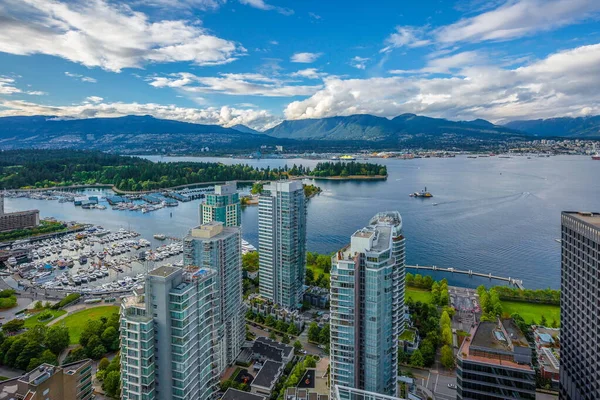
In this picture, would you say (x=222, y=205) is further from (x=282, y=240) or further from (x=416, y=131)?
(x=416, y=131)

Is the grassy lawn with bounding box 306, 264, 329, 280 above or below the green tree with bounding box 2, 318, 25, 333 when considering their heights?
above

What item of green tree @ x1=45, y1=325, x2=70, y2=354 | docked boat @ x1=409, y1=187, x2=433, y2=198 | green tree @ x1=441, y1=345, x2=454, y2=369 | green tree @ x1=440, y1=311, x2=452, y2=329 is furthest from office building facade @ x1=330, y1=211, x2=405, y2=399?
docked boat @ x1=409, y1=187, x2=433, y2=198

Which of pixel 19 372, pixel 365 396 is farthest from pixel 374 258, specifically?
pixel 19 372

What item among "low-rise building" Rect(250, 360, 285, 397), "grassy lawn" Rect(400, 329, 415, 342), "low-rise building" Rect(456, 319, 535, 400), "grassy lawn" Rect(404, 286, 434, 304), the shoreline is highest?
the shoreline

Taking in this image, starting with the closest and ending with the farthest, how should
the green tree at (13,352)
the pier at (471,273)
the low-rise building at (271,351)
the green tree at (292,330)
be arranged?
the green tree at (13,352) → the low-rise building at (271,351) → the green tree at (292,330) → the pier at (471,273)

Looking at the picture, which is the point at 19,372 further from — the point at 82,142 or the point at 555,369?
the point at 82,142

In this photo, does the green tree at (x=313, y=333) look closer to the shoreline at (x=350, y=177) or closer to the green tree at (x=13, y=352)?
the green tree at (x=13, y=352)

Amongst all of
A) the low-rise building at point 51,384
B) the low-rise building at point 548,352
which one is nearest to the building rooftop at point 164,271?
the low-rise building at point 51,384

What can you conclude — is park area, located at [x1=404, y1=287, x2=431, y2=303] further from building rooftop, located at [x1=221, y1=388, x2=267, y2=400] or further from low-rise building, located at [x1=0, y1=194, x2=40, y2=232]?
low-rise building, located at [x1=0, y1=194, x2=40, y2=232]
